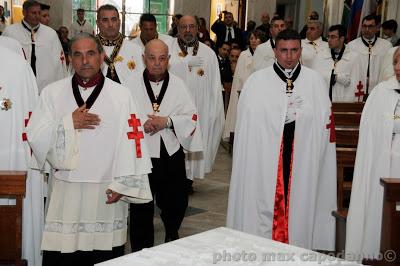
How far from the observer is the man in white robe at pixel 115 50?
226 inches

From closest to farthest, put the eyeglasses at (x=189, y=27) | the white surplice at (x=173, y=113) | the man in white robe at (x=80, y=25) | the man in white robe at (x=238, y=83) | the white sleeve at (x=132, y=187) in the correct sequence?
the white sleeve at (x=132, y=187) → the white surplice at (x=173, y=113) → the eyeglasses at (x=189, y=27) → the man in white robe at (x=238, y=83) → the man in white robe at (x=80, y=25)

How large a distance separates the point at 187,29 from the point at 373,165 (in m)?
3.08

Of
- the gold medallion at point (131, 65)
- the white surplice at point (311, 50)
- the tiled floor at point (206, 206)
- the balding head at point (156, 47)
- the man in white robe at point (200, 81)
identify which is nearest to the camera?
the balding head at point (156, 47)

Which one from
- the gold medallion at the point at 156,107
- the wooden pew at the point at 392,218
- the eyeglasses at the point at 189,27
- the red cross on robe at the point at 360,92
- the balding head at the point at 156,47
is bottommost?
the wooden pew at the point at 392,218

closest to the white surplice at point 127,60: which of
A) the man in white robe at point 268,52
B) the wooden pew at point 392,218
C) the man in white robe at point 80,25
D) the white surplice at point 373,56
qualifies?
the wooden pew at point 392,218

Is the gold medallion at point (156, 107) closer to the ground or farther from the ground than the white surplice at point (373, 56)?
closer to the ground

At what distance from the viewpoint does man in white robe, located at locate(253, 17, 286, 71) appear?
941 cm

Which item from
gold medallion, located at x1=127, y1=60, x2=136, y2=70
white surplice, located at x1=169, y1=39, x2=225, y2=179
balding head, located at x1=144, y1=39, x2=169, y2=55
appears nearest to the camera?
balding head, located at x1=144, y1=39, x2=169, y2=55

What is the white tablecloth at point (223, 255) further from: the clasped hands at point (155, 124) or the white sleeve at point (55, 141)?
the clasped hands at point (155, 124)

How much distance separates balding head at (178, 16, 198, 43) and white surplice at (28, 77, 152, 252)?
9.86 ft

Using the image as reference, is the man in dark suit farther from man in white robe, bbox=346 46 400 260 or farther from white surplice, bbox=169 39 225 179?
man in white robe, bbox=346 46 400 260

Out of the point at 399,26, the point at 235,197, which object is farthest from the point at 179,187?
the point at 399,26

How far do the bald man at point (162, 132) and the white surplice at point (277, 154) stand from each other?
→ 1.71 ft


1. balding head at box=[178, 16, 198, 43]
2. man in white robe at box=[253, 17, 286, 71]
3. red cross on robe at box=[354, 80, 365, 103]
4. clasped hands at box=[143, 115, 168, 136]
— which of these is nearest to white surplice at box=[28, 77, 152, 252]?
clasped hands at box=[143, 115, 168, 136]
